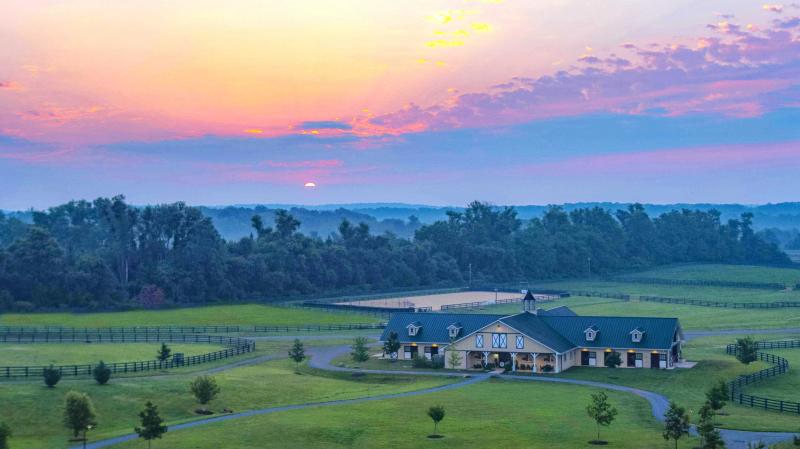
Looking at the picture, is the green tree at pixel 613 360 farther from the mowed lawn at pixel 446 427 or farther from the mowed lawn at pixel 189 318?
the mowed lawn at pixel 189 318

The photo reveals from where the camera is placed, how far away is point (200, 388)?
73875 mm

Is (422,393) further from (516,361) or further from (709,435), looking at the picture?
(709,435)

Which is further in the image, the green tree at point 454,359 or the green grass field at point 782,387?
the green tree at point 454,359

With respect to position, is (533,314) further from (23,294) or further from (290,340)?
(23,294)

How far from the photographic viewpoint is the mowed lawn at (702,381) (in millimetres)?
66438

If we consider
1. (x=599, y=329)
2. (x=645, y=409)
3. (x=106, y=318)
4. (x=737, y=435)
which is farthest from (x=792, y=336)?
(x=106, y=318)

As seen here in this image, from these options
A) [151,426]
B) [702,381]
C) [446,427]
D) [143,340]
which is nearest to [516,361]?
[702,381]

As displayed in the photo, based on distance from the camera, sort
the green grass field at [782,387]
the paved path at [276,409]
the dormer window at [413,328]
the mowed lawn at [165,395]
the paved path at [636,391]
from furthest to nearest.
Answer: the dormer window at [413,328], the green grass field at [782,387], the mowed lawn at [165,395], the paved path at [276,409], the paved path at [636,391]

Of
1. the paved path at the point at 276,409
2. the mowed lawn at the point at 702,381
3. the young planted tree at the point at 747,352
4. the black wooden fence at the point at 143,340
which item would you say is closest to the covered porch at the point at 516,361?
the mowed lawn at the point at 702,381

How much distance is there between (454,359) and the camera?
95.9 m

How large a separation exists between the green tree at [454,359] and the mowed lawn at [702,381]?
1060 cm

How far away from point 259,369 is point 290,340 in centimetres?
2657

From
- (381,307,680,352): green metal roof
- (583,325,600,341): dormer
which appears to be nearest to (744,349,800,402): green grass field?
(381,307,680,352): green metal roof

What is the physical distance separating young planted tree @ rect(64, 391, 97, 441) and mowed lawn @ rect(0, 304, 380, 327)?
73894 millimetres
